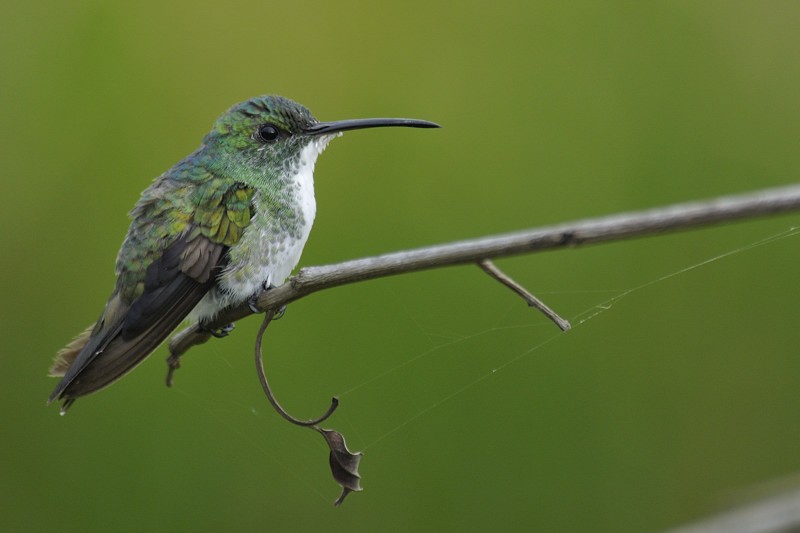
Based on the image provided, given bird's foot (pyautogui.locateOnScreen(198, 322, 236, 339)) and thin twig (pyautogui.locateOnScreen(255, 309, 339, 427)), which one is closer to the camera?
thin twig (pyautogui.locateOnScreen(255, 309, 339, 427))

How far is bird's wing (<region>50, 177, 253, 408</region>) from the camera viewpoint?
91.0 inches

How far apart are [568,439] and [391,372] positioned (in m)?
0.63

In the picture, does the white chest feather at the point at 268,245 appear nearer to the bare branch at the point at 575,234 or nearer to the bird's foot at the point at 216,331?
the bird's foot at the point at 216,331

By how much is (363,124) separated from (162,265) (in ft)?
2.13

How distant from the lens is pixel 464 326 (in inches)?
123

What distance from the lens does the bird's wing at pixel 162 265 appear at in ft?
7.58

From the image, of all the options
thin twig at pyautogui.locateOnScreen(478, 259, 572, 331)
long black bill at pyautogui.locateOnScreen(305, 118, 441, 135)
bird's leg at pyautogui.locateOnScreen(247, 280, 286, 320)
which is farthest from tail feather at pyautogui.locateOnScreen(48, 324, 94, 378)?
thin twig at pyautogui.locateOnScreen(478, 259, 572, 331)

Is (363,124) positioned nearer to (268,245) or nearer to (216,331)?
(268,245)

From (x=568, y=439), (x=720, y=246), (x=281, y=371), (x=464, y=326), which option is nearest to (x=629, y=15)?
(x=720, y=246)

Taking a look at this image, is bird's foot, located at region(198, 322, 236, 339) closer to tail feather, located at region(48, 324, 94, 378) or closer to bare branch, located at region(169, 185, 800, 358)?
tail feather, located at region(48, 324, 94, 378)

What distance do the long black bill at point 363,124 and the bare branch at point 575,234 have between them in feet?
2.74

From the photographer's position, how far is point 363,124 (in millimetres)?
2514

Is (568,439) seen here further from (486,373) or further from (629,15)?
(629,15)

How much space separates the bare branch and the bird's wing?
825mm
